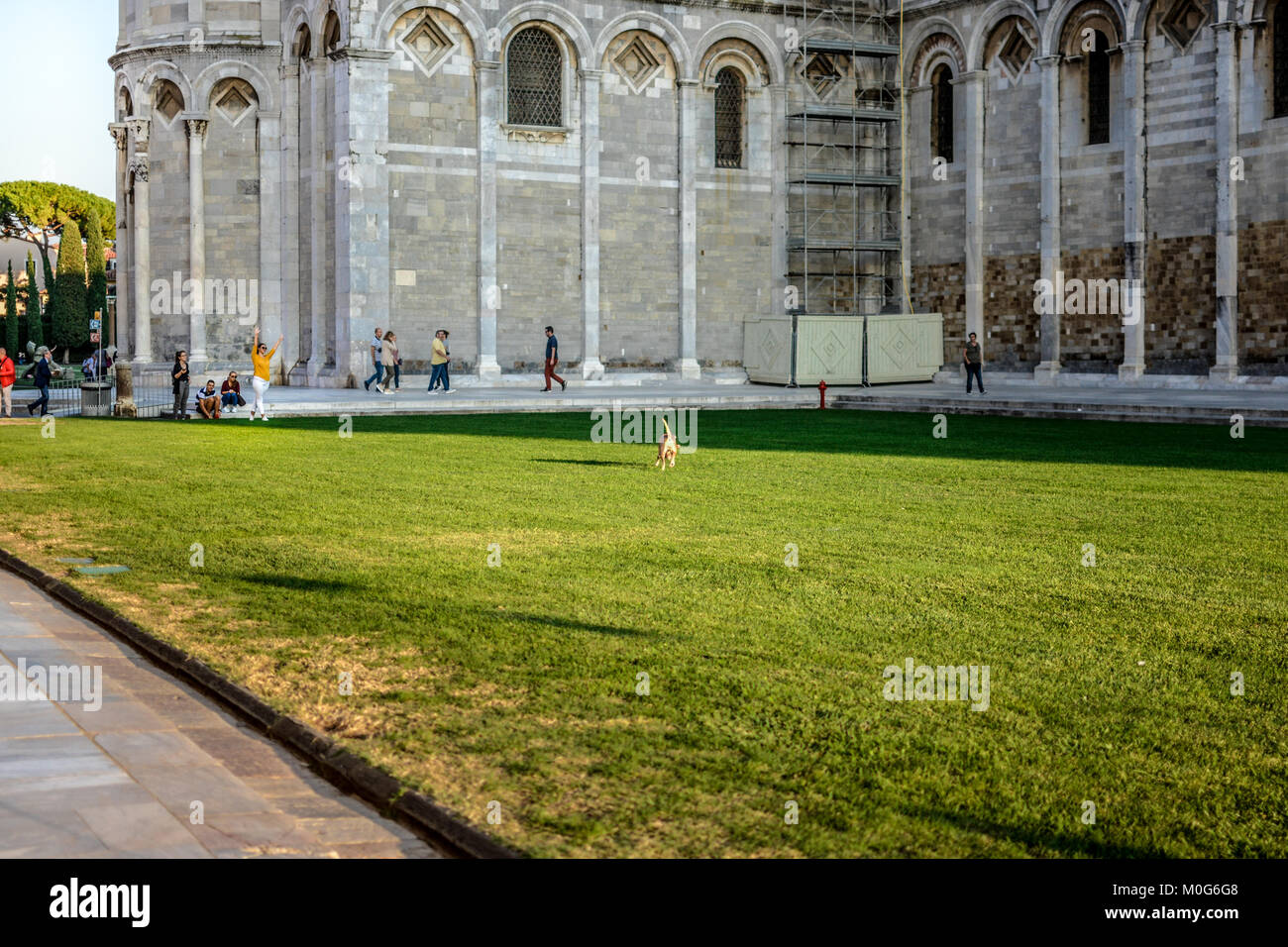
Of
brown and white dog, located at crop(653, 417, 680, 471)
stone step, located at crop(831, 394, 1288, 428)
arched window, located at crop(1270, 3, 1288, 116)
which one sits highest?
arched window, located at crop(1270, 3, 1288, 116)

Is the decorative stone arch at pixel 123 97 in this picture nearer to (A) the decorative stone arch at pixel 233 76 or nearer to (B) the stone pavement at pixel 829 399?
(A) the decorative stone arch at pixel 233 76

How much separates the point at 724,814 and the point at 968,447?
49.2ft

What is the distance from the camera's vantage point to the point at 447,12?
33719 mm

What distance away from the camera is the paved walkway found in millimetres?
4492

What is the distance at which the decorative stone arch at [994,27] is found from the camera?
3453 cm

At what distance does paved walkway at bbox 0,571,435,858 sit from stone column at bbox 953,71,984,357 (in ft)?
104

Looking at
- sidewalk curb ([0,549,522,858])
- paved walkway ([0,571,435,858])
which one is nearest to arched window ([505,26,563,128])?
sidewalk curb ([0,549,522,858])

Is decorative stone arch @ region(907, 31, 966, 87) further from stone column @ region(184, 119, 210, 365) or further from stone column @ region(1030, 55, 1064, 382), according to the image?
stone column @ region(184, 119, 210, 365)

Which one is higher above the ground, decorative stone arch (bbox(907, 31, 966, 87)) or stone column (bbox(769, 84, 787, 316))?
decorative stone arch (bbox(907, 31, 966, 87))

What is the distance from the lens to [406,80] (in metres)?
33.4

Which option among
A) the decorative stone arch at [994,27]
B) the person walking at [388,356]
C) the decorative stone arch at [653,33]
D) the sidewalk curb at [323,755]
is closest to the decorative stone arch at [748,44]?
the decorative stone arch at [653,33]
